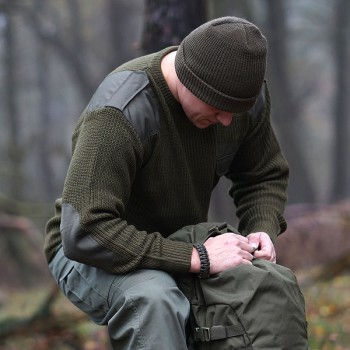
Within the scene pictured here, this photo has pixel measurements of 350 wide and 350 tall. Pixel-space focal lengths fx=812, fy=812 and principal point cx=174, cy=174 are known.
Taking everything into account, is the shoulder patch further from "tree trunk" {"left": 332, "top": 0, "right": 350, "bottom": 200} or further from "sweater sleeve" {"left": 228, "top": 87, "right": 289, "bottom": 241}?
"tree trunk" {"left": 332, "top": 0, "right": 350, "bottom": 200}

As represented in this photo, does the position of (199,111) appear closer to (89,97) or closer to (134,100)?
(134,100)

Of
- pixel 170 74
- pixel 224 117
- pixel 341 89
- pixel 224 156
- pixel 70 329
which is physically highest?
pixel 170 74

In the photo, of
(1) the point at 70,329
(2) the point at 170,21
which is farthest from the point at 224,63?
(1) the point at 70,329

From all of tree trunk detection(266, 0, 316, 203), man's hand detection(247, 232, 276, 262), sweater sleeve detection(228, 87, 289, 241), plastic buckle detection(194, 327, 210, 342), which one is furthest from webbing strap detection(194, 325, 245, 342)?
tree trunk detection(266, 0, 316, 203)

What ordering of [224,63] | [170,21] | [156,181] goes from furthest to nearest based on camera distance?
[170,21], [156,181], [224,63]

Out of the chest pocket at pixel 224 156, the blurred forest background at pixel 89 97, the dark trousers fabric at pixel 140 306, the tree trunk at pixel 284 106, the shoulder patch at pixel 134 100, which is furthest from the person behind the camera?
the tree trunk at pixel 284 106

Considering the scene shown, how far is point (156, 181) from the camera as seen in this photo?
10.5 feet

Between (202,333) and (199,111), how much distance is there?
841 millimetres

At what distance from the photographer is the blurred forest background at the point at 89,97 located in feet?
19.9

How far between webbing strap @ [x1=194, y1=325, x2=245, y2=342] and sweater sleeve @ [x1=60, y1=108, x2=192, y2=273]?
23cm

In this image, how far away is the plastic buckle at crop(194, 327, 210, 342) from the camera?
9.54 ft

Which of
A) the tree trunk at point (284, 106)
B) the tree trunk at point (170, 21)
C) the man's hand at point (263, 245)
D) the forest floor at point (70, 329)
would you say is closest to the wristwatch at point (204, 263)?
the man's hand at point (263, 245)

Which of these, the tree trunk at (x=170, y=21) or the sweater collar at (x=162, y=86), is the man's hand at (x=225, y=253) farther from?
the tree trunk at (x=170, y=21)

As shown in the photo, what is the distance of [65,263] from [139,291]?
0.55 metres
